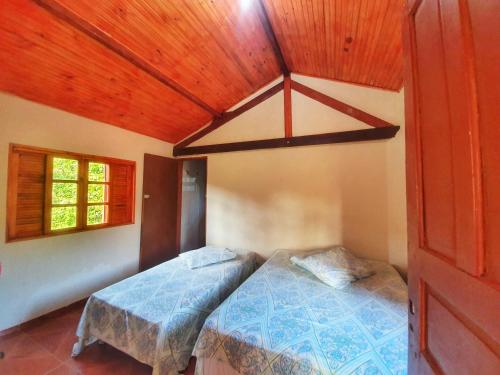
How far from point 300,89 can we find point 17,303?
3.99 metres

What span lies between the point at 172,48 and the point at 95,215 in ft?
7.27

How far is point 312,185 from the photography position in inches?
112

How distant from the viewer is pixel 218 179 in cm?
344

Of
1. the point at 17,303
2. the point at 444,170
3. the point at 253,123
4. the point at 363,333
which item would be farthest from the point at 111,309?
the point at 253,123

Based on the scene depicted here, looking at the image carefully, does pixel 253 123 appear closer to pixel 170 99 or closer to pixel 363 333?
pixel 170 99

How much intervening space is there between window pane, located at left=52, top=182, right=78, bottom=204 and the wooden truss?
1.65 meters

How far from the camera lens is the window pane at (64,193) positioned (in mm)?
2281

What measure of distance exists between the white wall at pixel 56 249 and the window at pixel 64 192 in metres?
0.08

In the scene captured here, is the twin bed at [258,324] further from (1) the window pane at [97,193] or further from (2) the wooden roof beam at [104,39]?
(2) the wooden roof beam at [104,39]

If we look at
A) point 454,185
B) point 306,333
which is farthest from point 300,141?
point 454,185

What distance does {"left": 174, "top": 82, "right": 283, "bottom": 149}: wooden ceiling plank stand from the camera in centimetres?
317

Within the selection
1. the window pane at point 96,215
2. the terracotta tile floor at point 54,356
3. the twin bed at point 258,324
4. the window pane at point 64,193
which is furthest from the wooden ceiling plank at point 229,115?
the terracotta tile floor at point 54,356

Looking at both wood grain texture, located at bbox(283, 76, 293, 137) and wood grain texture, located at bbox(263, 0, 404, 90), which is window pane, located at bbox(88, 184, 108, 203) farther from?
wood grain texture, located at bbox(263, 0, 404, 90)

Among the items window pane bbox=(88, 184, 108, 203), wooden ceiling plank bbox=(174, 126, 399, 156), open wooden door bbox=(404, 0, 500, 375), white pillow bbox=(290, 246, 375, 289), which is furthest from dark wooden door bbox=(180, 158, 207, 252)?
open wooden door bbox=(404, 0, 500, 375)
